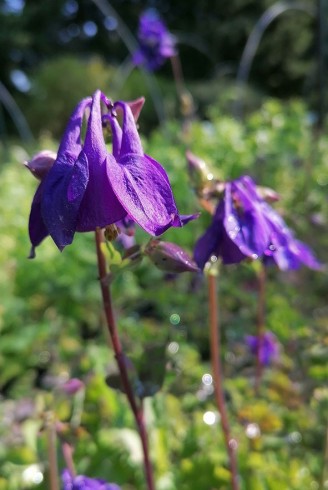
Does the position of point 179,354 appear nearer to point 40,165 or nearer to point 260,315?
point 260,315

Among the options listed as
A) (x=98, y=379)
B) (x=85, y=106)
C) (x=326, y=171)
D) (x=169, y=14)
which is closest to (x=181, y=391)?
(x=98, y=379)

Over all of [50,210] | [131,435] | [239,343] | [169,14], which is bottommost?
[169,14]

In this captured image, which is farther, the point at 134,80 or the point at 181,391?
the point at 134,80

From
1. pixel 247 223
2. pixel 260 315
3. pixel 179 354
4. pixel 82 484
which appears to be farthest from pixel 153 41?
pixel 82 484

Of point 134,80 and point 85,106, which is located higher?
point 85,106

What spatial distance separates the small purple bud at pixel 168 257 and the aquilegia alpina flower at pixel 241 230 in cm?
10

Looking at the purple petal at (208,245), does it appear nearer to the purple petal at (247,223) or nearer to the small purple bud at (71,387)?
the purple petal at (247,223)

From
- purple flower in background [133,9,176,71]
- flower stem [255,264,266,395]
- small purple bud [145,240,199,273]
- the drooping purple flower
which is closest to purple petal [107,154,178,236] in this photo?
small purple bud [145,240,199,273]

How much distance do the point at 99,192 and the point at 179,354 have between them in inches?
53.9

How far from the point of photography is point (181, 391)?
1.89 m

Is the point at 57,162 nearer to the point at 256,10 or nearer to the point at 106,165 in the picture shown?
the point at 106,165

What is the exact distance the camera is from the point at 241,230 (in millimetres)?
814

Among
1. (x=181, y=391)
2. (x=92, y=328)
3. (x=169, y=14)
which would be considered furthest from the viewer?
(x=169, y=14)

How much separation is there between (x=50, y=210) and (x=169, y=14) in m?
26.0
